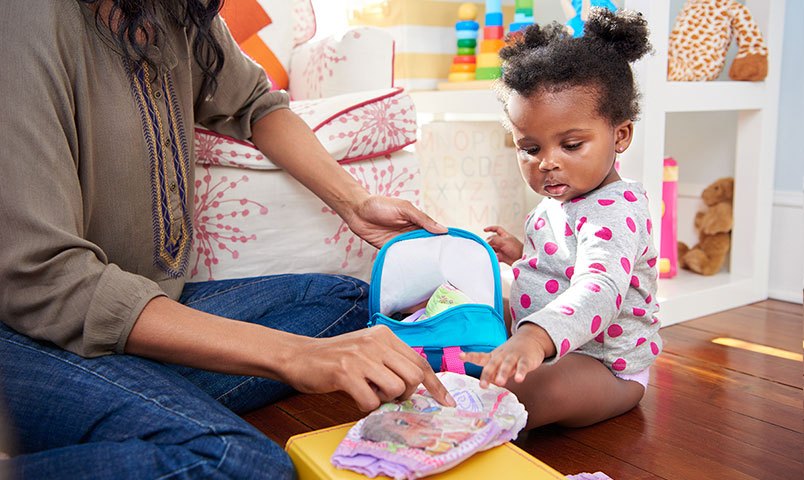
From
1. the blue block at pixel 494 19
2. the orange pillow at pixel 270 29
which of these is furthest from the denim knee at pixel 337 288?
the blue block at pixel 494 19

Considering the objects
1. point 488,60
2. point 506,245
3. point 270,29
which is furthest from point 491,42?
point 506,245

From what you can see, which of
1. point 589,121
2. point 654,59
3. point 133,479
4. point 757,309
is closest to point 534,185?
point 589,121

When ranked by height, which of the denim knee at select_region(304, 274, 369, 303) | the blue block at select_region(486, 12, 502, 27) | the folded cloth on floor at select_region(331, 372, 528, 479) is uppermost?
the blue block at select_region(486, 12, 502, 27)

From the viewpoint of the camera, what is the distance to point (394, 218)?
122 cm

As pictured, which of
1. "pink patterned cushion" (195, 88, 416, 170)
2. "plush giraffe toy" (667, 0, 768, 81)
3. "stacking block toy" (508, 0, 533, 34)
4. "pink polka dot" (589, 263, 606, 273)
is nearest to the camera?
"pink polka dot" (589, 263, 606, 273)

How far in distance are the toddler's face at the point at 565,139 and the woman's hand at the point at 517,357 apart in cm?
32

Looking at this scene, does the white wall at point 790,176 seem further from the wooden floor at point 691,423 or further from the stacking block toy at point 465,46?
the stacking block toy at point 465,46

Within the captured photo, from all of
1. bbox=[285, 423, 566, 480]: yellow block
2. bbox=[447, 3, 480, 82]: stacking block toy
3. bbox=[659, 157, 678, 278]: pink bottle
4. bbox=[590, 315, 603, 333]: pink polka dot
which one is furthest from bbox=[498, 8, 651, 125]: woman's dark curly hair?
bbox=[447, 3, 480, 82]: stacking block toy

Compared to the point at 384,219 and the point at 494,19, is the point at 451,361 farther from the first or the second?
the point at 494,19

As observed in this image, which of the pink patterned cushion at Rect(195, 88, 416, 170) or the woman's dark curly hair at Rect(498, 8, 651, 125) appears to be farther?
the pink patterned cushion at Rect(195, 88, 416, 170)

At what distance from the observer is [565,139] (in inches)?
43.0

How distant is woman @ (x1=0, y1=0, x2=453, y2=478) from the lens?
0.74m

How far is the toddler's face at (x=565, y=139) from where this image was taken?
1.08 metres

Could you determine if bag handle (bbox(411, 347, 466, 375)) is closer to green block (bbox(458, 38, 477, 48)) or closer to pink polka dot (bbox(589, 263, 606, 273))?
pink polka dot (bbox(589, 263, 606, 273))
